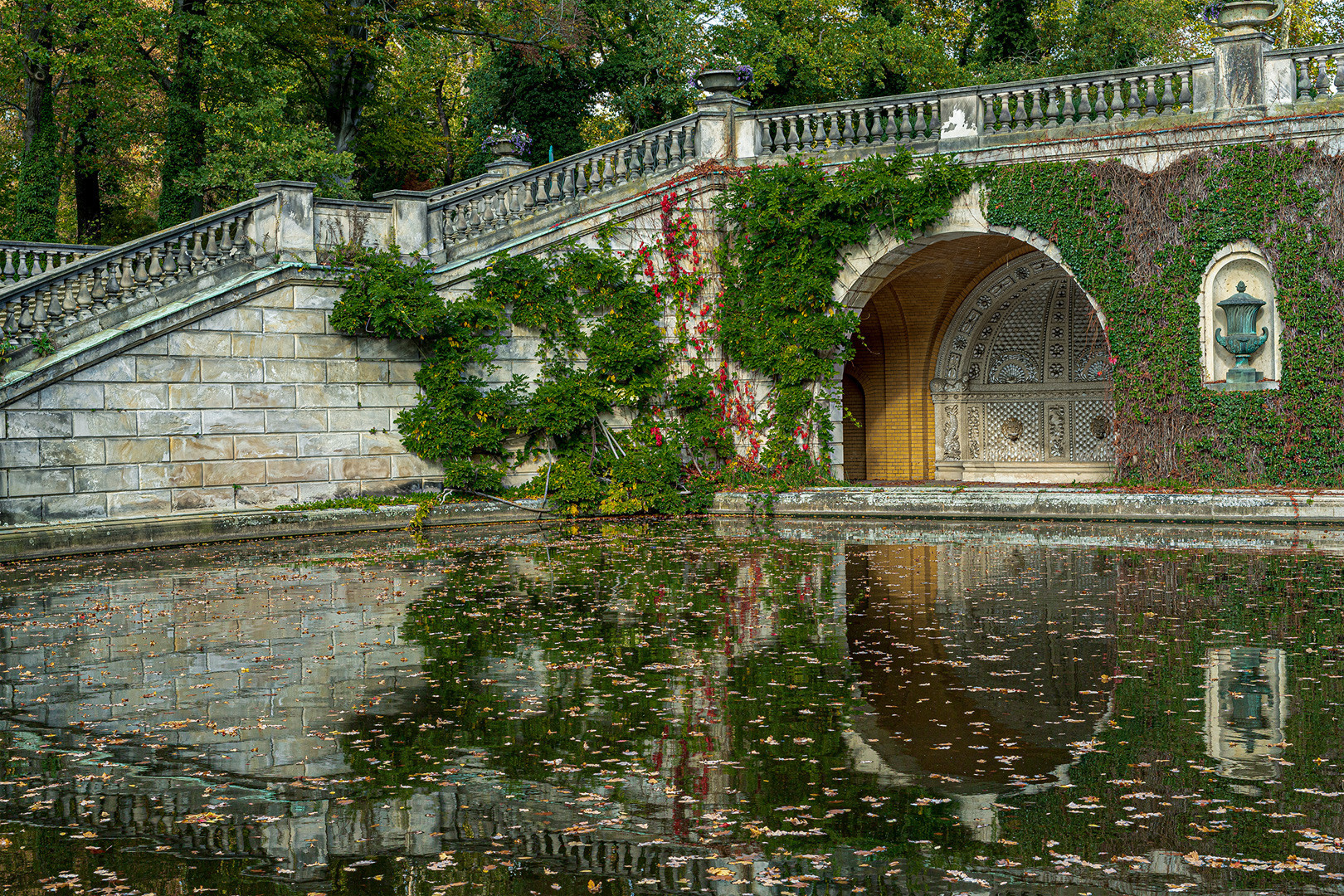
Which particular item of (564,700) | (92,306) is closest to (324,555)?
(92,306)

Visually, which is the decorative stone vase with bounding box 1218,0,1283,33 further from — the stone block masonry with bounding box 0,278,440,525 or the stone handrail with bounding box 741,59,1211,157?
the stone block masonry with bounding box 0,278,440,525

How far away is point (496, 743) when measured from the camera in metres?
6.02

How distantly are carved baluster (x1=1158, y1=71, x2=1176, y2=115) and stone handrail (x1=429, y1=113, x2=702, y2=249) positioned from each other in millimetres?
6327

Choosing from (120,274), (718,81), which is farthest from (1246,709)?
(718,81)

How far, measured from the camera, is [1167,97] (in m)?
16.6

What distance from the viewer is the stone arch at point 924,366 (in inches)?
835

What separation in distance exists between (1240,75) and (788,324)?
21.7ft

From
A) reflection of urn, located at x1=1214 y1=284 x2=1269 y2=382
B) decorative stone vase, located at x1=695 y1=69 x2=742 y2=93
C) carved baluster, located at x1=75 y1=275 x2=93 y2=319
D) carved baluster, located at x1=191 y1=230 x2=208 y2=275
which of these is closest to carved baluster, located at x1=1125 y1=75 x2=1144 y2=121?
reflection of urn, located at x1=1214 y1=284 x2=1269 y2=382

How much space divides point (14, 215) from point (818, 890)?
27682 mm

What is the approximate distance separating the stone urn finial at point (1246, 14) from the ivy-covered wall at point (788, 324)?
5.09 feet

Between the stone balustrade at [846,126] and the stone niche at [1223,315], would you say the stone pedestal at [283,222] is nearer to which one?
the stone balustrade at [846,126]

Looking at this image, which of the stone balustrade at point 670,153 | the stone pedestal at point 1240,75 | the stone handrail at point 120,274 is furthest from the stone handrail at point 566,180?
the stone pedestal at point 1240,75

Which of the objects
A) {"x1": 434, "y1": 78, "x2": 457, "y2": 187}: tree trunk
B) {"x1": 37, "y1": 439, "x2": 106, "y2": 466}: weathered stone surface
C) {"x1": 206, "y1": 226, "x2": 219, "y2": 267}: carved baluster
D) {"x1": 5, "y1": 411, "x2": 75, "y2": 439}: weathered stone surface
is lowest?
{"x1": 37, "y1": 439, "x2": 106, "y2": 466}: weathered stone surface

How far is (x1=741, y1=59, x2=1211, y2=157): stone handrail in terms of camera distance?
16.7 m
